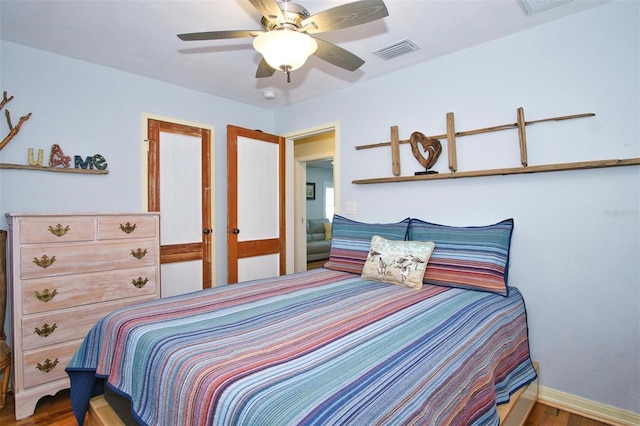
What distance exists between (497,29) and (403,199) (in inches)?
54.2

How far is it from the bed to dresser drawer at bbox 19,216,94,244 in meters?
0.91

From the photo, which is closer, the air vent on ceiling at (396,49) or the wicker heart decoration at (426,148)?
the air vent on ceiling at (396,49)

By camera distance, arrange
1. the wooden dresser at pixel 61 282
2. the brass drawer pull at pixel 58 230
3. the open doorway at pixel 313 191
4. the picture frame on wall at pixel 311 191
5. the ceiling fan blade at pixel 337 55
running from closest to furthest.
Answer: the ceiling fan blade at pixel 337 55 → the wooden dresser at pixel 61 282 → the brass drawer pull at pixel 58 230 → the open doorway at pixel 313 191 → the picture frame on wall at pixel 311 191

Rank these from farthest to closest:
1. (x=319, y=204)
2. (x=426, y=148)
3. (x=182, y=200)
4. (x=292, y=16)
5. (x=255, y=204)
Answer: (x=319, y=204) → (x=255, y=204) → (x=182, y=200) → (x=426, y=148) → (x=292, y=16)

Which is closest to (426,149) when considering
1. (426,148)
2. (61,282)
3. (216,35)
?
(426,148)

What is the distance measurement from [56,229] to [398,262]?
2.26 metres

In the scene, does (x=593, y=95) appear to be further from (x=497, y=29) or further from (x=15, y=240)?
(x=15, y=240)

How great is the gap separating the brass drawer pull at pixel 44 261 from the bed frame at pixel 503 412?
0.97 meters

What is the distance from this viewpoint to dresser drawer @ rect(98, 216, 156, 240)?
233 cm

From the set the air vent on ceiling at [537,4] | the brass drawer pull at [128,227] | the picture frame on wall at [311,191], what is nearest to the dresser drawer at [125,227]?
the brass drawer pull at [128,227]

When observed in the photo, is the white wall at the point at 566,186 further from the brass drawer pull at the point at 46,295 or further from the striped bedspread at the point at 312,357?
the brass drawer pull at the point at 46,295

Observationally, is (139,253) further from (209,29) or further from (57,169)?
(209,29)

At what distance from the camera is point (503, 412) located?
4.82 feet

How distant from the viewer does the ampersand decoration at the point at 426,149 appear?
2.57 metres
